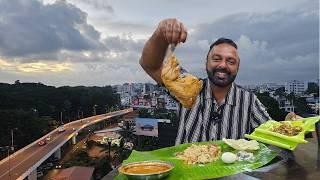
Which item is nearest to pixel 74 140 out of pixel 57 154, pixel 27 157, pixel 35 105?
pixel 57 154

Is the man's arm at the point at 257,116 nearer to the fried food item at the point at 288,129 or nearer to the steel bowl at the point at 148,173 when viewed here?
the fried food item at the point at 288,129

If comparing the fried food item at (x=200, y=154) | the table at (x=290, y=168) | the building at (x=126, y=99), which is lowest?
the building at (x=126, y=99)

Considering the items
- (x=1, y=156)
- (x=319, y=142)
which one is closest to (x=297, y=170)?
(x=319, y=142)

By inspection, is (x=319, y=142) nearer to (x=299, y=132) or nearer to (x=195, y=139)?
(x=299, y=132)

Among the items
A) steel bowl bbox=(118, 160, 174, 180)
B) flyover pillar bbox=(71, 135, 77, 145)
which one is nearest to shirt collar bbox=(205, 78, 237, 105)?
steel bowl bbox=(118, 160, 174, 180)

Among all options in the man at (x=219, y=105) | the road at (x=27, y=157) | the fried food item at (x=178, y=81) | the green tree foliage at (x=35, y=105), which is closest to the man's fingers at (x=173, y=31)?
the fried food item at (x=178, y=81)

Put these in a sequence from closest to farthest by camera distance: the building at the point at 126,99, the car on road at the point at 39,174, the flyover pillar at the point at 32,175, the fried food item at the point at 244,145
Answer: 1. the fried food item at the point at 244,145
2. the flyover pillar at the point at 32,175
3. the car on road at the point at 39,174
4. the building at the point at 126,99

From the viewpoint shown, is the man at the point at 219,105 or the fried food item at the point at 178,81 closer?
the fried food item at the point at 178,81

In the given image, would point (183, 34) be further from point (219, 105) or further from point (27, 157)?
point (27, 157)

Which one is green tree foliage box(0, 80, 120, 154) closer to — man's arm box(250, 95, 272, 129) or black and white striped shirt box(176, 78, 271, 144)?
black and white striped shirt box(176, 78, 271, 144)
